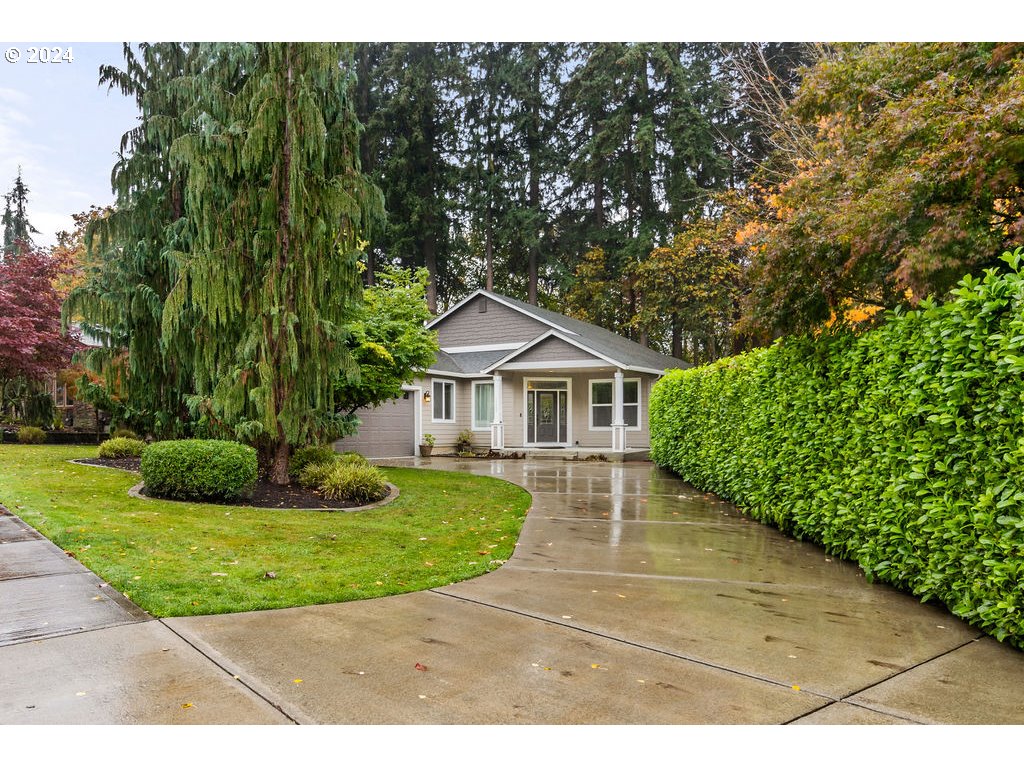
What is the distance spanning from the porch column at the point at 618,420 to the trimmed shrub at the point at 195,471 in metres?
12.3

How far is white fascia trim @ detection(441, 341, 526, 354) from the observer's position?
71.3 ft

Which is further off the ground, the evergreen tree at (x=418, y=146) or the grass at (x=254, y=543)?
the evergreen tree at (x=418, y=146)

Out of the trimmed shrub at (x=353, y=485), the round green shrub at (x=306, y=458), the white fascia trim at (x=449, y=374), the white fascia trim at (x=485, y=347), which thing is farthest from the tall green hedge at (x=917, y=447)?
the white fascia trim at (x=485, y=347)

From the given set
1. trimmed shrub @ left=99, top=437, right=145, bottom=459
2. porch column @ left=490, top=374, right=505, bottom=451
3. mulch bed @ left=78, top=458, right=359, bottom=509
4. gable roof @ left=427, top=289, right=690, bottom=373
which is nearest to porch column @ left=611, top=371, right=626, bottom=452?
gable roof @ left=427, top=289, right=690, bottom=373

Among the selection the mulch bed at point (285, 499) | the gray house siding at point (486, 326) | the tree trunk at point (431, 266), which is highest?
the tree trunk at point (431, 266)

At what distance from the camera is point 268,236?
8.92 meters

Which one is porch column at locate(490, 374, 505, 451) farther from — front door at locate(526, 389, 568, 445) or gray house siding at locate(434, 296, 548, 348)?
gray house siding at locate(434, 296, 548, 348)

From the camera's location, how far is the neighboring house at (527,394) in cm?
1884

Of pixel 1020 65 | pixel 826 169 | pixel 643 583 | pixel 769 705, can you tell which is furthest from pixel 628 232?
pixel 769 705

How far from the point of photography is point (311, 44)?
340 inches

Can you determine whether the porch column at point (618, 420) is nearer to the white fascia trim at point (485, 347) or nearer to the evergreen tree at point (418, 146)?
the white fascia trim at point (485, 347)

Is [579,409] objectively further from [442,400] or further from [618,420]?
[442,400]

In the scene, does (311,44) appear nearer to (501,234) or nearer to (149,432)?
(149,432)

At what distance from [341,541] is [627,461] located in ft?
42.3
